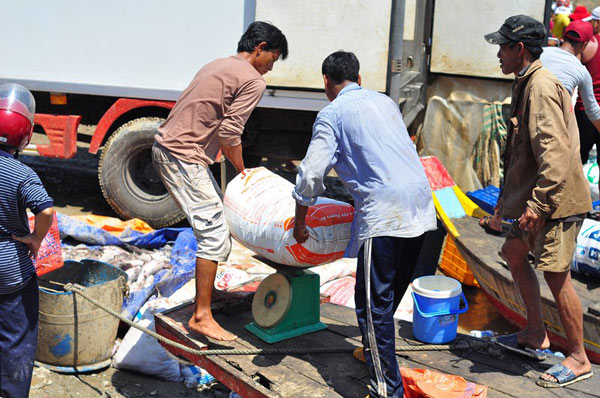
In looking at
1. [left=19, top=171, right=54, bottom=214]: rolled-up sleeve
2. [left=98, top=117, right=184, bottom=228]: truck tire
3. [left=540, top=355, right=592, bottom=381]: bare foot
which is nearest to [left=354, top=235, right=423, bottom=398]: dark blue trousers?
[left=540, top=355, right=592, bottom=381]: bare foot

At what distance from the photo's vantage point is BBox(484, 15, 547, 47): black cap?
3.49m

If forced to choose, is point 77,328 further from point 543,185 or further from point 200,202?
point 543,185

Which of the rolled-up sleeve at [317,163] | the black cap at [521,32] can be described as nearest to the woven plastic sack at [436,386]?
the rolled-up sleeve at [317,163]

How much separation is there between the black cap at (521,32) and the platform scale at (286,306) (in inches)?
65.2

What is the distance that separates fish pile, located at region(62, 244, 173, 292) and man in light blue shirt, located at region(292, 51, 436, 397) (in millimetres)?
2592

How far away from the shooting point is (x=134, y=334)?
4.58 meters

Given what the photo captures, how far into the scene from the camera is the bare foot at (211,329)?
12.7 feet

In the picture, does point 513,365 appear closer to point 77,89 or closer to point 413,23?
point 413,23

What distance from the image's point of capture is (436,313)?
3.75 m

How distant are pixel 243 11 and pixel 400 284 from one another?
3.68m

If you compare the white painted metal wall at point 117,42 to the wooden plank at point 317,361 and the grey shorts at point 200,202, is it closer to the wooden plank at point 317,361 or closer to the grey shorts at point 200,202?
the grey shorts at point 200,202

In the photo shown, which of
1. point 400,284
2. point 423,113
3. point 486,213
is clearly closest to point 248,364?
point 400,284

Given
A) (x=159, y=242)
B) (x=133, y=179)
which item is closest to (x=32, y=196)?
(x=159, y=242)

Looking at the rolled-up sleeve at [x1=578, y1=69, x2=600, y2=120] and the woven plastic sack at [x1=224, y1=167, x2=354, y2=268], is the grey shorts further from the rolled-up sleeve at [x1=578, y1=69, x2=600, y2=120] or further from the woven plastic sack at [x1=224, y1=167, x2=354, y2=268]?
the rolled-up sleeve at [x1=578, y1=69, x2=600, y2=120]
